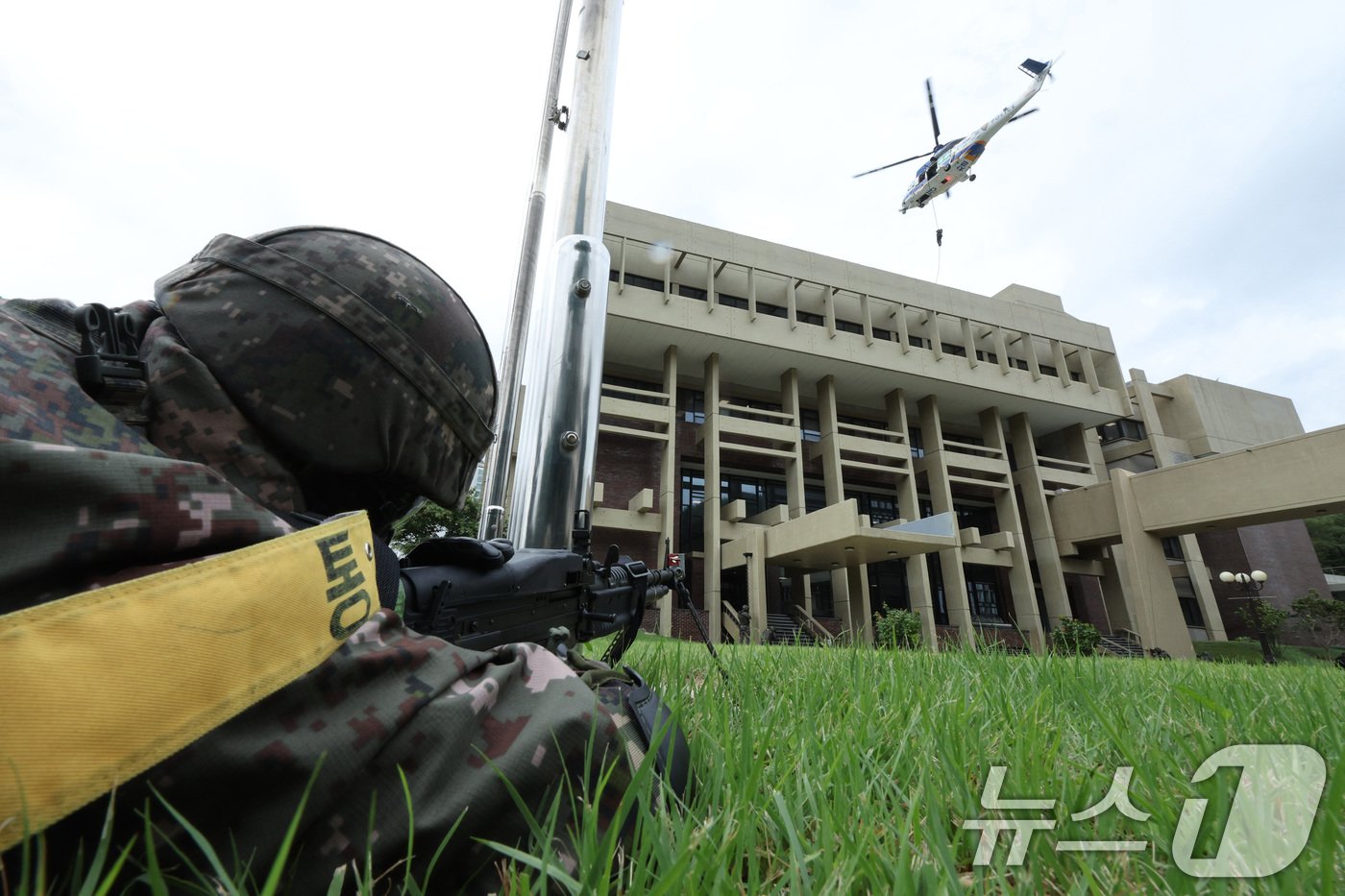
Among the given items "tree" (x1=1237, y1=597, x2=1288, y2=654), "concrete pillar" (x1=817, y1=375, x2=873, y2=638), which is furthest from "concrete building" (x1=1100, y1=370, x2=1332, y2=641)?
"concrete pillar" (x1=817, y1=375, x2=873, y2=638)

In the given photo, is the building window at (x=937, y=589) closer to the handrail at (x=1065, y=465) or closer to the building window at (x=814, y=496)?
the building window at (x=814, y=496)

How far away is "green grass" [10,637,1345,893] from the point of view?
2.27 feet

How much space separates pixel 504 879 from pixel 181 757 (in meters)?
0.38

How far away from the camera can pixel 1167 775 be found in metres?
1.03

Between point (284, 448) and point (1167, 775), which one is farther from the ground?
point (284, 448)

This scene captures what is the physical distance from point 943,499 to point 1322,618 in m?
14.2

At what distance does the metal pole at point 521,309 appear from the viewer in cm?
493

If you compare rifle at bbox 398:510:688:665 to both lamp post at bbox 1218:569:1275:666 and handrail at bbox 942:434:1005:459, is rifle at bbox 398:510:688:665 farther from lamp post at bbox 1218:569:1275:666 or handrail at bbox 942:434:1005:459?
handrail at bbox 942:434:1005:459

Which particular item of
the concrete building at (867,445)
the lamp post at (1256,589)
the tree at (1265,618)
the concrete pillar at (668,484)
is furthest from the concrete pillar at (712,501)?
the tree at (1265,618)

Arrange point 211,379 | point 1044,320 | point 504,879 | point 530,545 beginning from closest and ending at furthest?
point 504,879 → point 211,379 → point 530,545 → point 1044,320

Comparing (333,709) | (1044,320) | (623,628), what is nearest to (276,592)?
(333,709)


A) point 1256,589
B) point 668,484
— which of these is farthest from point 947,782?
point 1256,589

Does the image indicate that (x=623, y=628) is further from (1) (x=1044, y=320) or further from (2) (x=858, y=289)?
(1) (x=1044, y=320)

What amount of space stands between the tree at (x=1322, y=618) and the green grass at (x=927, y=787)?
98.3 ft
